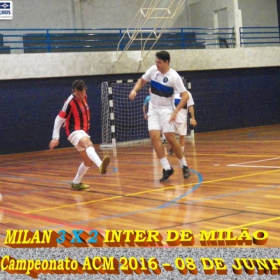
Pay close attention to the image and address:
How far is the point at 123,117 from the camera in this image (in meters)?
19.9

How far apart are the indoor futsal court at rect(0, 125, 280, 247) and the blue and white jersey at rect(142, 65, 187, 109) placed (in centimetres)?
118

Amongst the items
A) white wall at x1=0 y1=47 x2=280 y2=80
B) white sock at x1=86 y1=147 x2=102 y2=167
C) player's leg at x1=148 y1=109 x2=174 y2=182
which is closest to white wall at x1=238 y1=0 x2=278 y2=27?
white wall at x1=0 y1=47 x2=280 y2=80

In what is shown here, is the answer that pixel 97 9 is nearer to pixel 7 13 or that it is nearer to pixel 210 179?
pixel 7 13

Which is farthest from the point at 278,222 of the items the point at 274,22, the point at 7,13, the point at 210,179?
the point at 274,22

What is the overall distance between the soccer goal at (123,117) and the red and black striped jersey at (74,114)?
10258 millimetres

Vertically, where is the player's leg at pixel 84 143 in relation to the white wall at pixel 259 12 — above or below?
below

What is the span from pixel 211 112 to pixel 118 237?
1712 centimetres

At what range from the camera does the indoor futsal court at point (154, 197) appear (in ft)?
19.1

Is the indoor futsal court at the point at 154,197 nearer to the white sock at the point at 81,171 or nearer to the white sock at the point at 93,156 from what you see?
the white sock at the point at 81,171

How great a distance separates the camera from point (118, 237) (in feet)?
17.0

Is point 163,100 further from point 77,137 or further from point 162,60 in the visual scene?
point 77,137

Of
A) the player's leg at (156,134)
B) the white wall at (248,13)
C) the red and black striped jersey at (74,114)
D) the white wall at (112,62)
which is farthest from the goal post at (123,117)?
the red and black striped jersey at (74,114)

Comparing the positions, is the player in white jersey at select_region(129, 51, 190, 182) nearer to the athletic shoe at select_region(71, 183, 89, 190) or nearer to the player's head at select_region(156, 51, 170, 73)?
the player's head at select_region(156, 51, 170, 73)

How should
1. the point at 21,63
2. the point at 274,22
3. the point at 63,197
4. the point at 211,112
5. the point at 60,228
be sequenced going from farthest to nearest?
1. the point at 274,22
2. the point at 211,112
3. the point at 21,63
4. the point at 63,197
5. the point at 60,228
